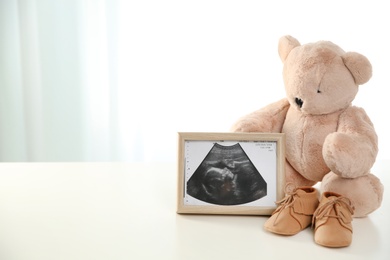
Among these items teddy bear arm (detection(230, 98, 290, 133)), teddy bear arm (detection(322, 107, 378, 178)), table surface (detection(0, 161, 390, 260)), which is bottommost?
table surface (detection(0, 161, 390, 260))

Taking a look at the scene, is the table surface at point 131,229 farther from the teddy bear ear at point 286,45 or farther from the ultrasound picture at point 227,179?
the teddy bear ear at point 286,45

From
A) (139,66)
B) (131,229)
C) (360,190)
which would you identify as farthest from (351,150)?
(139,66)

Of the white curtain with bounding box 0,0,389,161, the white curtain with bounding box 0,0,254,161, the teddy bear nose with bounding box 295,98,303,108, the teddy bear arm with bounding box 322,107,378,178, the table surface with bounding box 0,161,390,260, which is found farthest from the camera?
the white curtain with bounding box 0,0,254,161

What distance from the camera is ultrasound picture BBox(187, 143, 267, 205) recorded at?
1.14 m

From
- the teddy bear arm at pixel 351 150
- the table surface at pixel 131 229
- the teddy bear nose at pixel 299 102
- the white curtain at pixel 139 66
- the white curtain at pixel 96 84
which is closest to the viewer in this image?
the table surface at pixel 131 229

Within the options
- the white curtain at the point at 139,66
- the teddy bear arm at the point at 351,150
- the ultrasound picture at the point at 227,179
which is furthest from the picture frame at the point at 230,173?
the white curtain at the point at 139,66

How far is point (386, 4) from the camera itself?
2.38m

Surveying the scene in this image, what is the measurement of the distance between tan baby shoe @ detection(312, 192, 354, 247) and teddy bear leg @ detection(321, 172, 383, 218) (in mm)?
57

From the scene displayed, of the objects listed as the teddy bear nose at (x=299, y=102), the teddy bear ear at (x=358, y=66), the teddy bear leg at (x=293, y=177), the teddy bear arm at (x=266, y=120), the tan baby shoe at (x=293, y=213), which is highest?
the teddy bear ear at (x=358, y=66)

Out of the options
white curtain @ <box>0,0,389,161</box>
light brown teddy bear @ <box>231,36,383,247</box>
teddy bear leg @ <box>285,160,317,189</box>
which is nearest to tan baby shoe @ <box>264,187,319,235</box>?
light brown teddy bear @ <box>231,36,383,247</box>

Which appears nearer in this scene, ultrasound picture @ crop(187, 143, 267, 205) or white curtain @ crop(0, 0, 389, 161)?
ultrasound picture @ crop(187, 143, 267, 205)

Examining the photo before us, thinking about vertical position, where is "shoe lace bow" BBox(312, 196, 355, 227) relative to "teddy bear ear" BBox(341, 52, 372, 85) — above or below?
below

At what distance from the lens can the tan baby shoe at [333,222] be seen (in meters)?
0.97

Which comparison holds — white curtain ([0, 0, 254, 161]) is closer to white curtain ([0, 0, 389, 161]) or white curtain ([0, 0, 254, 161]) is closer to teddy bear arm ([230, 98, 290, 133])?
white curtain ([0, 0, 389, 161])
